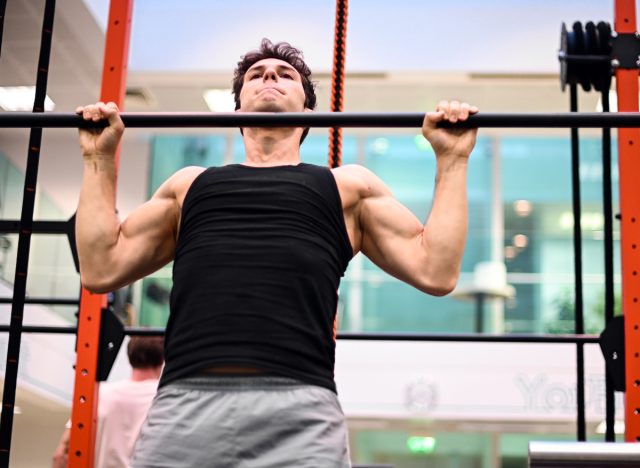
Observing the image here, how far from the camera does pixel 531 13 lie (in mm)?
7730

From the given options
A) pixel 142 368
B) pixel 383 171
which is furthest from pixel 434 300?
pixel 142 368

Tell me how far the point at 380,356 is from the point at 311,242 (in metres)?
9.42

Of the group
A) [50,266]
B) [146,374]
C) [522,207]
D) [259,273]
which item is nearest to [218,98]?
[50,266]

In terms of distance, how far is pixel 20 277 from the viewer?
229 cm

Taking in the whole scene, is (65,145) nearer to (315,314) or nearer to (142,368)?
(142,368)

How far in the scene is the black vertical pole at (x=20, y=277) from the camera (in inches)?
88.0

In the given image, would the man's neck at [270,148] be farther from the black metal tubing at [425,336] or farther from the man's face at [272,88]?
the black metal tubing at [425,336]

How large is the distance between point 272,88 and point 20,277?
0.76 m

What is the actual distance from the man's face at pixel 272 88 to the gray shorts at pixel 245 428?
617 mm

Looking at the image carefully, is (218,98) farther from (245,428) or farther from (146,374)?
(245,428)

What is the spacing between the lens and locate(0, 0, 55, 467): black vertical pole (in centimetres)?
223

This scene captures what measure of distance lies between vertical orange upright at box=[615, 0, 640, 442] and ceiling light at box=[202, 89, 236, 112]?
742 centimetres

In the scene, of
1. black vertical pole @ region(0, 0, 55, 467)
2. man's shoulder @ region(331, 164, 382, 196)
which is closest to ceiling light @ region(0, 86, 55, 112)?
black vertical pole @ region(0, 0, 55, 467)

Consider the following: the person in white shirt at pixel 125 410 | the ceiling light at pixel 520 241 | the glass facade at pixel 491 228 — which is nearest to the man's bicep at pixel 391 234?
the person in white shirt at pixel 125 410
